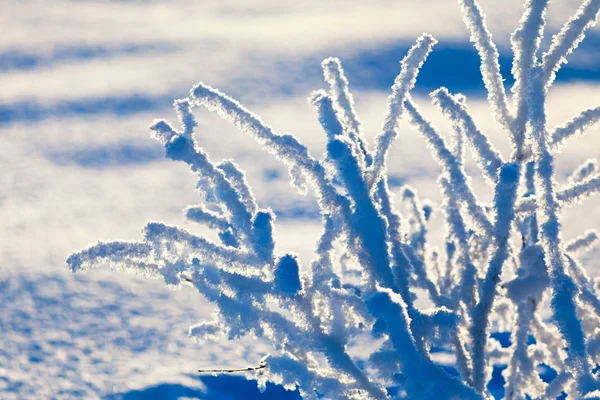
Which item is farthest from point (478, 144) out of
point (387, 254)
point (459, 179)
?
point (387, 254)

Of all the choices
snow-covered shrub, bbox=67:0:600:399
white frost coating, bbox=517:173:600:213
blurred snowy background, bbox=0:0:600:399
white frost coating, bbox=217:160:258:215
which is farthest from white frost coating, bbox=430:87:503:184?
blurred snowy background, bbox=0:0:600:399

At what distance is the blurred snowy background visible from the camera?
1942 millimetres

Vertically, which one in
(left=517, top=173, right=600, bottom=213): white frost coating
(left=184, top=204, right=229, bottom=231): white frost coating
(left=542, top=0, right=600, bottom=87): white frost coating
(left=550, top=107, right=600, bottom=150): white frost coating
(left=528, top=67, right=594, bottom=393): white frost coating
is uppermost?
(left=542, top=0, right=600, bottom=87): white frost coating

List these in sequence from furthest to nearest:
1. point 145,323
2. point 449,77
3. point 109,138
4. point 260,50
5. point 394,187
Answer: point 260,50 < point 449,77 < point 109,138 < point 394,187 < point 145,323

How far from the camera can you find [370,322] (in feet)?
4.21

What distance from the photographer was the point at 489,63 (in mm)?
1400

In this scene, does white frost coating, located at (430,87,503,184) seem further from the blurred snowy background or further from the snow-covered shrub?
the blurred snowy background

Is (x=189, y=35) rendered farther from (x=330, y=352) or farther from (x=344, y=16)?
(x=330, y=352)

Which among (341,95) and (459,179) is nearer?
(459,179)

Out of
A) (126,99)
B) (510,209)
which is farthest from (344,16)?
(510,209)

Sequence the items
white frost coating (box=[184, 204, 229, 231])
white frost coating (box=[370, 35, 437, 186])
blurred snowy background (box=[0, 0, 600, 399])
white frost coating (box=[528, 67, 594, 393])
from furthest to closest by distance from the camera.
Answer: blurred snowy background (box=[0, 0, 600, 399]) < white frost coating (box=[184, 204, 229, 231]) < white frost coating (box=[370, 35, 437, 186]) < white frost coating (box=[528, 67, 594, 393])

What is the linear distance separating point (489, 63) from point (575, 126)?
189mm

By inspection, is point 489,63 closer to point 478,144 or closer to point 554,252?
point 478,144

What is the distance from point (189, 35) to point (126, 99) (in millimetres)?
628
